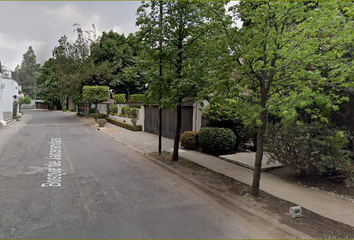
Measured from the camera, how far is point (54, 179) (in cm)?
612

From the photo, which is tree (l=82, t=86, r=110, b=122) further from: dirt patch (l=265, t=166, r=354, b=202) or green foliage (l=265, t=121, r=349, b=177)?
dirt patch (l=265, t=166, r=354, b=202)

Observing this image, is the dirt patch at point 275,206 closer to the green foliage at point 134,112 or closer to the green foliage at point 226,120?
the green foliage at point 226,120

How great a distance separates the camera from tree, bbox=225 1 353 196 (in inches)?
147

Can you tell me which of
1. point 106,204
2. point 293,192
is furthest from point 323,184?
point 106,204

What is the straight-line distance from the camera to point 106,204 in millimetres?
4566

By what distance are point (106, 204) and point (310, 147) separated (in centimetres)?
552

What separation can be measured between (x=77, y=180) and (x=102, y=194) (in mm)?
1438

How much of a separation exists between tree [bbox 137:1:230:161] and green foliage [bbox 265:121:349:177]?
298cm

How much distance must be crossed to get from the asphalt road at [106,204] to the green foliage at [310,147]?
9.25 feet

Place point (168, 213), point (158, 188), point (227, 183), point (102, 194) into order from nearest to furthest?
1. point (168, 213)
2. point (102, 194)
3. point (158, 188)
4. point (227, 183)

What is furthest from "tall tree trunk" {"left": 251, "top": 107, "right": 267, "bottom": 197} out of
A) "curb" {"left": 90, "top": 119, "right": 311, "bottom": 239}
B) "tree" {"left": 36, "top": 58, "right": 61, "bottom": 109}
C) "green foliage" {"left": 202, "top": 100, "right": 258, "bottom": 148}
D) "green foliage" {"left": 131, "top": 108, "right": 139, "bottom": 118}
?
"tree" {"left": 36, "top": 58, "right": 61, "bottom": 109}

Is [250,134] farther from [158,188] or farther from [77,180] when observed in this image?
[77,180]

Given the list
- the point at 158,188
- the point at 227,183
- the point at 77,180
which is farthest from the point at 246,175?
the point at 77,180

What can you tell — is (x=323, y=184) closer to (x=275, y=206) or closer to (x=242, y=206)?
(x=275, y=206)
